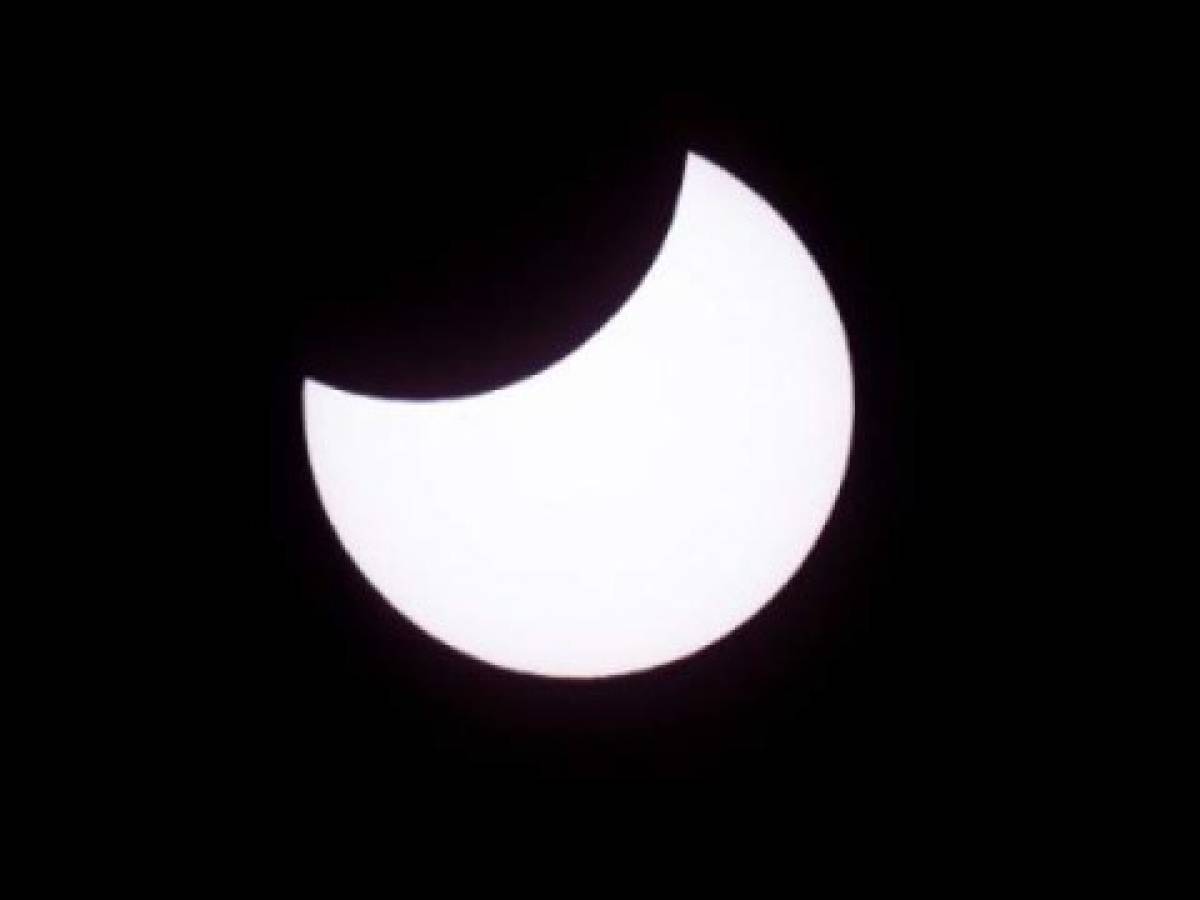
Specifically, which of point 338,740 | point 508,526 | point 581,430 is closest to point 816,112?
point 581,430

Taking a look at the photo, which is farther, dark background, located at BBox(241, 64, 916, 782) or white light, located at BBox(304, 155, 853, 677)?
white light, located at BBox(304, 155, 853, 677)

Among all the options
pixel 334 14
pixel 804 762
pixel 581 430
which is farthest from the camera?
pixel 804 762

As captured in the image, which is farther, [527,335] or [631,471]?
[631,471]

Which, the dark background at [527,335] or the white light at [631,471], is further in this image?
the white light at [631,471]

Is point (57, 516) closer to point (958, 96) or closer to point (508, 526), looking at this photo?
point (508, 526)
